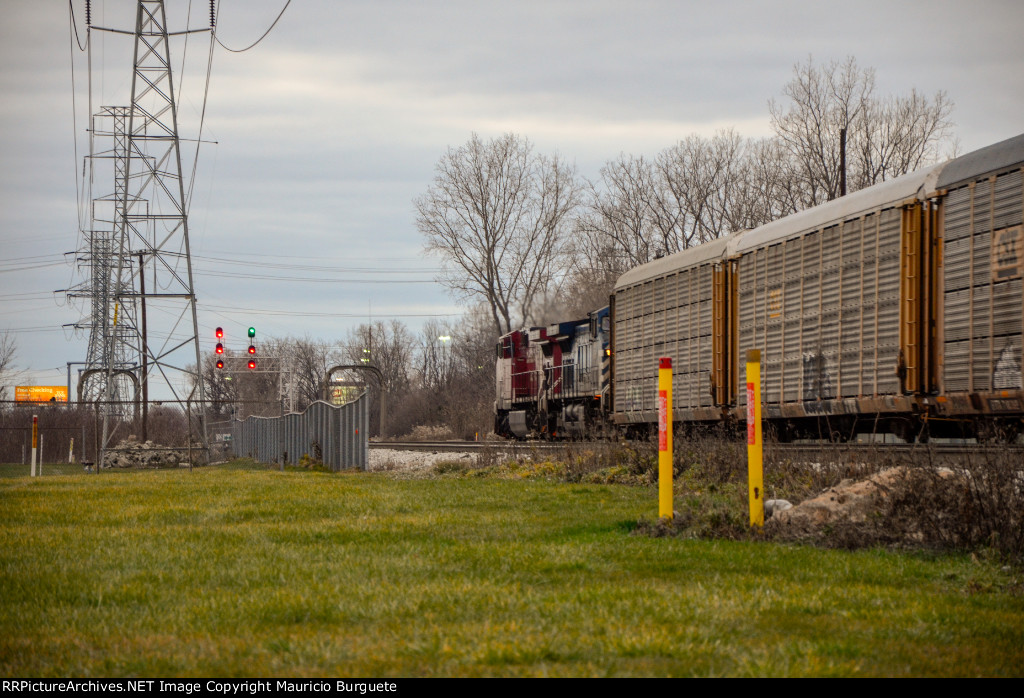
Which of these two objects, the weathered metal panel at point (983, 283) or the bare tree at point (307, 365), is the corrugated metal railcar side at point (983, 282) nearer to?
the weathered metal panel at point (983, 283)

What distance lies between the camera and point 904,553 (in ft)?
25.8

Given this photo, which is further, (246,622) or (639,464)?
(639,464)

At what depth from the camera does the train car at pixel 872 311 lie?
1295cm

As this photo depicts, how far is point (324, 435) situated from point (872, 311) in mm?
15010

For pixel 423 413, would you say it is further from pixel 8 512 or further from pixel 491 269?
pixel 8 512

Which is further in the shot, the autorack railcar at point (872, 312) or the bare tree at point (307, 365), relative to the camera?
the bare tree at point (307, 365)

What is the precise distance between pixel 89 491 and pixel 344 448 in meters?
9.27

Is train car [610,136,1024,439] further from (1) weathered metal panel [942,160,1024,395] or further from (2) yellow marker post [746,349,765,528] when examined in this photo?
(2) yellow marker post [746,349,765,528]

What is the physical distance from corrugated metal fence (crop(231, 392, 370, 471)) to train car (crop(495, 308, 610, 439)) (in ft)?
20.0

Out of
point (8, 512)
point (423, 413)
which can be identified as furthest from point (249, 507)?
point (423, 413)

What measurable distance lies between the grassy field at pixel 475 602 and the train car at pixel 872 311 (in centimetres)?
607

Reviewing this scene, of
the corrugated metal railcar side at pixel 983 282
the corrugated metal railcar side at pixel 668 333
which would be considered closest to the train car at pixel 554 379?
the corrugated metal railcar side at pixel 668 333

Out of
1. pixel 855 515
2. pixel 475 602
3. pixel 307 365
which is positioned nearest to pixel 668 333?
pixel 855 515

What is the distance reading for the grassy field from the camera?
14.8 feet
